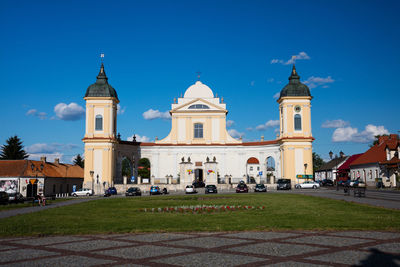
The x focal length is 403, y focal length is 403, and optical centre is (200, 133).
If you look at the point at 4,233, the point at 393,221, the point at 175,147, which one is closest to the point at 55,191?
the point at 175,147

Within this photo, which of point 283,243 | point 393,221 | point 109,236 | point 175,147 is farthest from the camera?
point 175,147

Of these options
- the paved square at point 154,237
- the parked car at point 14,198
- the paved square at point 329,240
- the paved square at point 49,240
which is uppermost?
the paved square at point 329,240

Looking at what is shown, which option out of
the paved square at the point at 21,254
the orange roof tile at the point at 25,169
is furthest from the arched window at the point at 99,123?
the paved square at the point at 21,254

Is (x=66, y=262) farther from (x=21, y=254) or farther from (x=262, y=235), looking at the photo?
(x=262, y=235)

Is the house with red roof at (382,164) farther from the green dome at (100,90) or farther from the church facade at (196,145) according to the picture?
the green dome at (100,90)

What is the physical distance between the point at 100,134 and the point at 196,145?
16027mm

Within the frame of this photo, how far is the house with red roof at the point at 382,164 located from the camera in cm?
5322

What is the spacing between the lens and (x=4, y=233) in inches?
494

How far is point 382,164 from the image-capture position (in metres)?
55.8

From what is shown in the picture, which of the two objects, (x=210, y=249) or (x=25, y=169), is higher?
(x=25, y=169)

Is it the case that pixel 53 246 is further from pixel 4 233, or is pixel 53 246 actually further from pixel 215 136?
pixel 215 136

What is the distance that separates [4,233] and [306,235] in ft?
30.1

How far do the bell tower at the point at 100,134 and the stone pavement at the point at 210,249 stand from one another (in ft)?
146

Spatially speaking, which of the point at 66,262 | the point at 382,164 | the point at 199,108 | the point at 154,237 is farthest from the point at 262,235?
the point at 199,108
